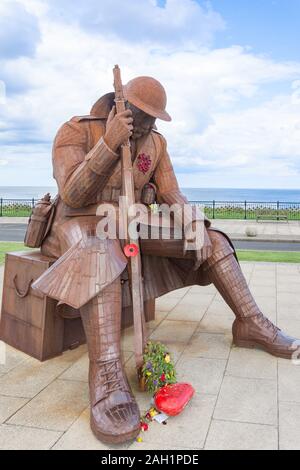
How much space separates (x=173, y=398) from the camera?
2699 mm

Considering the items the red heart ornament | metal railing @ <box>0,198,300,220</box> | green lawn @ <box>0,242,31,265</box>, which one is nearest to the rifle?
the red heart ornament

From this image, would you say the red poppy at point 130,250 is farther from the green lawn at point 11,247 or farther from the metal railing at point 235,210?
the metal railing at point 235,210

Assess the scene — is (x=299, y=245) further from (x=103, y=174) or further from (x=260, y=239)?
(x=103, y=174)

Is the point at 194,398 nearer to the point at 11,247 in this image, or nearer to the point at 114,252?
the point at 114,252

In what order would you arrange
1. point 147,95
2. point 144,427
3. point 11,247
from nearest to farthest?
point 144,427 < point 147,95 < point 11,247

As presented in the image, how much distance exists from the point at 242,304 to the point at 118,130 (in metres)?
1.75

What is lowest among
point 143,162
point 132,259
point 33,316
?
point 33,316

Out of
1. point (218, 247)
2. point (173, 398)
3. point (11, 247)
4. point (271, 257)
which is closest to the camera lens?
point (173, 398)

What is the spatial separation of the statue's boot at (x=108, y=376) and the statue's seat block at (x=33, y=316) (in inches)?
28.3

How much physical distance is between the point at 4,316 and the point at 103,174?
1767 millimetres

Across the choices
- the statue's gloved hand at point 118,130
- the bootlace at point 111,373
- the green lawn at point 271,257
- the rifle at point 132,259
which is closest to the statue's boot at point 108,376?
the bootlace at point 111,373

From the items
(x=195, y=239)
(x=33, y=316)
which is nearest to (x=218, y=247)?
(x=195, y=239)

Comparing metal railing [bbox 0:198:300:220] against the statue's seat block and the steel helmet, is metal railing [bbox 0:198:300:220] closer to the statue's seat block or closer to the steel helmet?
the statue's seat block
